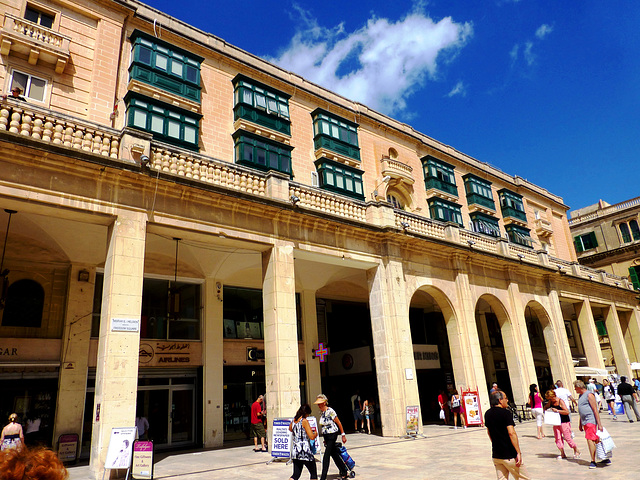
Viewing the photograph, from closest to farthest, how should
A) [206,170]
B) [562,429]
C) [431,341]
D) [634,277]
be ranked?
1. [562,429]
2. [206,170]
3. [431,341]
4. [634,277]

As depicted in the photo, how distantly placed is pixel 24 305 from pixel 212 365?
6.81m

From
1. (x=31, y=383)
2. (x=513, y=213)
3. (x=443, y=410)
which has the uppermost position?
(x=513, y=213)

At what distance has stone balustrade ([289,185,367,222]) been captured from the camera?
1623cm

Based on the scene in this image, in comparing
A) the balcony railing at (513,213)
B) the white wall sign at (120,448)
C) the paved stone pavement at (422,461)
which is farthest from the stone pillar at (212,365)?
the balcony railing at (513,213)

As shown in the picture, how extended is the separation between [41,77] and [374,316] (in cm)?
1456

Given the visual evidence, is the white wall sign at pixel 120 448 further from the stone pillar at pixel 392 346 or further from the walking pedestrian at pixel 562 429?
the walking pedestrian at pixel 562 429

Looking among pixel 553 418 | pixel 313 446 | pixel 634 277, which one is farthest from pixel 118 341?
pixel 634 277

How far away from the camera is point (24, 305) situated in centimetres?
1492

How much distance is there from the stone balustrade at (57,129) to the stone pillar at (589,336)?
29.3 m

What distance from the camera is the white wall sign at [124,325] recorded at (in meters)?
10.9

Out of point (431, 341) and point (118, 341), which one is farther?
point (431, 341)

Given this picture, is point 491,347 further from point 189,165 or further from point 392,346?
point 189,165

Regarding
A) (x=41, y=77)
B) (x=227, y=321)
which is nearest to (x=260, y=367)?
(x=227, y=321)

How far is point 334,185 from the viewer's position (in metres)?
21.8
